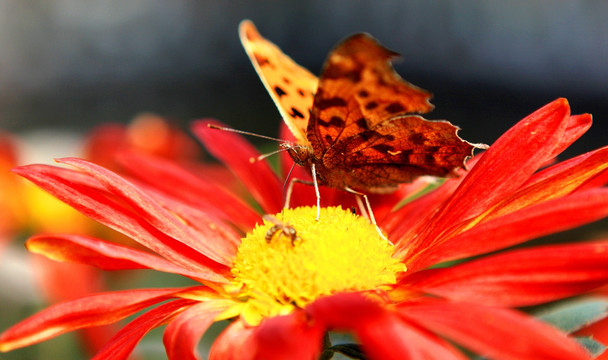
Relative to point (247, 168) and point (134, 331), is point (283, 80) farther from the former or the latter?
point (134, 331)

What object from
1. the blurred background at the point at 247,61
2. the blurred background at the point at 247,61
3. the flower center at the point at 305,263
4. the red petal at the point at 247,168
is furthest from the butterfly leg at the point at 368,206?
the blurred background at the point at 247,61

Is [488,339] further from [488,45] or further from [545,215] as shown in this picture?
[488,45]

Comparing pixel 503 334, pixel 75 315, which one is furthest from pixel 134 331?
pixel 503 334

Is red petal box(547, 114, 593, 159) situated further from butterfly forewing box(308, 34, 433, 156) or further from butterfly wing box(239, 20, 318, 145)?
butterfly wing box(239, 20, 318, 145)

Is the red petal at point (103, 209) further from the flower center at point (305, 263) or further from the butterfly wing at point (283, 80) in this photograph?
the butterfly wing at point (283, 80)

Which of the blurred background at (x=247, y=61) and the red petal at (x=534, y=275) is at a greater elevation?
the blurred background at (x=247, y=61)

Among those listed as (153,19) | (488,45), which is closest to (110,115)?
(153,19)

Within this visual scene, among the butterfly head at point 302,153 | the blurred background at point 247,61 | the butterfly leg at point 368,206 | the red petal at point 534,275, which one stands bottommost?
the red petal at point 534,275
